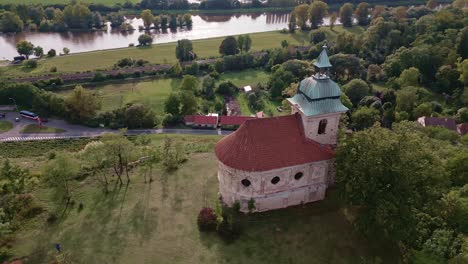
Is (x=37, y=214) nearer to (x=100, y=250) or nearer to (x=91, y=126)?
(x=100, y=250)

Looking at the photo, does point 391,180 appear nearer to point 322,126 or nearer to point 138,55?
point 322,126

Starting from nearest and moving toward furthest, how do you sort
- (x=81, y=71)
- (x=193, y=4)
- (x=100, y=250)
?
(x=100, y=250)
(x=81, y=71)
(x=193, y=4)

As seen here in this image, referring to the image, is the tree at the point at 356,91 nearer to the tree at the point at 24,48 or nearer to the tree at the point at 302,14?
the tree at the point at 302,14

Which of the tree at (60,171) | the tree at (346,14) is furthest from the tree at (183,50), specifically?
the tree at (346,14)

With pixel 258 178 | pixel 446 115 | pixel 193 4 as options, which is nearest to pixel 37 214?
pixel 258 178

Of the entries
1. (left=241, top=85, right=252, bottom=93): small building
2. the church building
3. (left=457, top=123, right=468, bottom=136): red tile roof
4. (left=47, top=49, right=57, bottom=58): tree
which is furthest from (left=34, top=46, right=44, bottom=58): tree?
(left=457, top=123, right=468, bottom=136): red tile roof

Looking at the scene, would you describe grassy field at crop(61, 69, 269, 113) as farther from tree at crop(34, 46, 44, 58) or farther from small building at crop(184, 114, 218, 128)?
tree at crop(34, 46, 44, 58)
